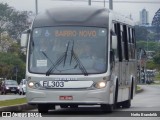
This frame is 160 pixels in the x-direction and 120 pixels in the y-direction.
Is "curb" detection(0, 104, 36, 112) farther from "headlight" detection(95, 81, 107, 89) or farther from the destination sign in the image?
"headlight" detection(95, 81, 107, 89)

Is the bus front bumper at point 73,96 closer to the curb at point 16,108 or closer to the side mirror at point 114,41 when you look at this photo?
the side mirror at point 114,41

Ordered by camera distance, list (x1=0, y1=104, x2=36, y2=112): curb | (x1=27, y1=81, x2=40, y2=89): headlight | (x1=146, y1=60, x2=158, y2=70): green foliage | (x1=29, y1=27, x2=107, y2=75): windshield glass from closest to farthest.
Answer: (x1=27, y1=81, x2=40, y2=89): headlight < (x1=29, y1=27, x2=107, y2=75): windshield glass < (x1=0, y1=104, x2=36, y2=112): curb < (x1=146, y1=60, x2=158, y2=70): green foliage

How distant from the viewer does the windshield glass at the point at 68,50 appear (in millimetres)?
21812

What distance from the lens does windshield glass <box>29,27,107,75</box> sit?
21812mm

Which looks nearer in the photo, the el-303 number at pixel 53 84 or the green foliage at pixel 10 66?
the el-303 number at pixel 53 84

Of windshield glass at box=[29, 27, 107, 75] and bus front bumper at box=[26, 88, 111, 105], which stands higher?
windshield glass at box=[29, 27, 107, 75]

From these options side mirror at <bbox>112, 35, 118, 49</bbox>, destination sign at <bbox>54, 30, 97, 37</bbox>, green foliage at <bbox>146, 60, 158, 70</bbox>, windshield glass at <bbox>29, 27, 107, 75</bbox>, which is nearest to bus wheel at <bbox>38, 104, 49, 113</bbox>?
windshield glass at <bbox>29, 27, 107, 75</bbox>

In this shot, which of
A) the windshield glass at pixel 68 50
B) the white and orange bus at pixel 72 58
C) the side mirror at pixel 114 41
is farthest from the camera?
the side mirror at pixel 114 41

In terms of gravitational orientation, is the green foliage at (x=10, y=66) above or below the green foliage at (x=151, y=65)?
above

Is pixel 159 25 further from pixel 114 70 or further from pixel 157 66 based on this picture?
pixel 114 70

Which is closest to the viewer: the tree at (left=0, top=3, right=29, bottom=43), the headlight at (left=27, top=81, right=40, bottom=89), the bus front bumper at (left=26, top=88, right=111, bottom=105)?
the bus front bumper at (left=26, top=88, right=111, bottom=105)

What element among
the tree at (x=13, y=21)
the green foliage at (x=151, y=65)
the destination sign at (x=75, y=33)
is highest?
the destination sign at (x=75, y=33)

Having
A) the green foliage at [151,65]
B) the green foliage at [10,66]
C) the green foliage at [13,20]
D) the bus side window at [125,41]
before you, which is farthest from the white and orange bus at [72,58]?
the green foliage at [151,65]

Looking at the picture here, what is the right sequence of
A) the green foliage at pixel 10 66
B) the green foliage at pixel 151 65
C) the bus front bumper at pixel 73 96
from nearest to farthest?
the bus front bumper at pixel 73 96 < the green foliage at pixel 10 66 < the green foliage at pixel 151 65
